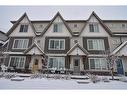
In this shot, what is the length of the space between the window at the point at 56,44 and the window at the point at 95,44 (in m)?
4.22

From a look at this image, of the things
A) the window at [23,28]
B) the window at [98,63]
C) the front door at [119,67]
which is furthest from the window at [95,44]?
the window at [23,28]

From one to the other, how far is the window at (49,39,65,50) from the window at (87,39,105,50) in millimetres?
4219

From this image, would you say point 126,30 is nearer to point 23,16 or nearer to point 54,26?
point 54,26

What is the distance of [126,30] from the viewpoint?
21172 millimetres

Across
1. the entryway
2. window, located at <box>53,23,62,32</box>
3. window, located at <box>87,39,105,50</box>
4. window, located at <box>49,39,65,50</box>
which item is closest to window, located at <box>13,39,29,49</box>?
window, located at <box>49,39,65,50</box>

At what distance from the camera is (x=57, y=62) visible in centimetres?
1845

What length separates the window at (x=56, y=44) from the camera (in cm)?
1920

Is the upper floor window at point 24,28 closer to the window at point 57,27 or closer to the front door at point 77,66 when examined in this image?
the window at point 57,27

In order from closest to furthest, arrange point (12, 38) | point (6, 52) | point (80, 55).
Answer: point (80, 55) → point (6, 52) → point (12, 38)

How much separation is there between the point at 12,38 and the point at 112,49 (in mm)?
16652

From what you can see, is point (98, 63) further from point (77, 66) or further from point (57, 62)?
point (57, 62)

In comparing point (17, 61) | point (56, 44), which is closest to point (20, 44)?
point (17, 61)

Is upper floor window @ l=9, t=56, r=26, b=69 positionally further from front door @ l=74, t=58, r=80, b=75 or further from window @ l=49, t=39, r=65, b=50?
front door @ l=74, t=58, r=80, b=75

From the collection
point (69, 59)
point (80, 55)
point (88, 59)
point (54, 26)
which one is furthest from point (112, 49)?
point (54, 26)
